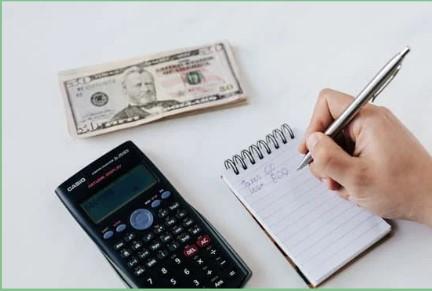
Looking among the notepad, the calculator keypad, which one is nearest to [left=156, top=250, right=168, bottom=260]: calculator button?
the calculator keypad

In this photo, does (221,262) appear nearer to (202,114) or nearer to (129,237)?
(129,237)

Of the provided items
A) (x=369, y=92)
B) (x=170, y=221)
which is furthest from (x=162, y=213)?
(x=369, y=92)

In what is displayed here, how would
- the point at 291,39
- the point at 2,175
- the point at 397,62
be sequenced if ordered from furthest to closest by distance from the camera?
the point at 291,39 → the point at 2,175 → the point at 397,62

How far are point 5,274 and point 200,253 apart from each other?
0.21m

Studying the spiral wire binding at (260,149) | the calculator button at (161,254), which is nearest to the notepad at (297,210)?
the spiral wire binding at (260,149)

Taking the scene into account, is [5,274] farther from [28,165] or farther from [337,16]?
[337,16]

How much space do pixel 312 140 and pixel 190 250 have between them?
0.57 ft

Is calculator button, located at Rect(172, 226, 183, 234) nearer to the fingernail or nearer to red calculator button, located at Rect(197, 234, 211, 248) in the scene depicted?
red calculator button, located at Rect(197, 234, 211, 248)

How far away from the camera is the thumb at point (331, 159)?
65 cm

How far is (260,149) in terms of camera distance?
2.47ft

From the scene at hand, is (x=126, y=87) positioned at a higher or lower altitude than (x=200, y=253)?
higher

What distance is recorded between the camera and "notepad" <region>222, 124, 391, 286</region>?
676mm

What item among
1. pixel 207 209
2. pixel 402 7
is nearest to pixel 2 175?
pixel 207 209

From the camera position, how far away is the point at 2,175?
2.55 ft
